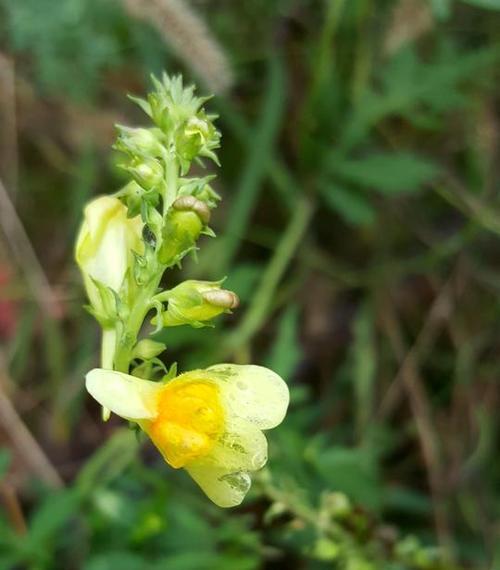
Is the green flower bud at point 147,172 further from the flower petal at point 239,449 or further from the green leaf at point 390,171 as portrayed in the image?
the green leaf at point 390,171

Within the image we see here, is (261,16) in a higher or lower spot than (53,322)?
higher

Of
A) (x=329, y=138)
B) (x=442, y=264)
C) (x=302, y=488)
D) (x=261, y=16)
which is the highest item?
(x=261, y=16)

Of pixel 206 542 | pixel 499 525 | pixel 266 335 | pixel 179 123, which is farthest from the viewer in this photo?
pixel 266 335

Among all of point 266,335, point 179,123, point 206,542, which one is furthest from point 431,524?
point 179,123

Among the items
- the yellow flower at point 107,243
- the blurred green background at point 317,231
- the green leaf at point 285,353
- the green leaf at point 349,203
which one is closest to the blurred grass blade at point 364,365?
the blurred green background at point 317,231

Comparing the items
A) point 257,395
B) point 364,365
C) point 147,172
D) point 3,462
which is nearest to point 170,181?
point 147,172

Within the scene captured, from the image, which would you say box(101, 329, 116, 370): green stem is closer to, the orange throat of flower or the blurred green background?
the orange throat of flower

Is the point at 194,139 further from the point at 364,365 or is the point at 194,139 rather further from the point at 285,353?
the point at 364,365

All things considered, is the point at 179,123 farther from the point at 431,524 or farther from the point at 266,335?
the point at 431,524
